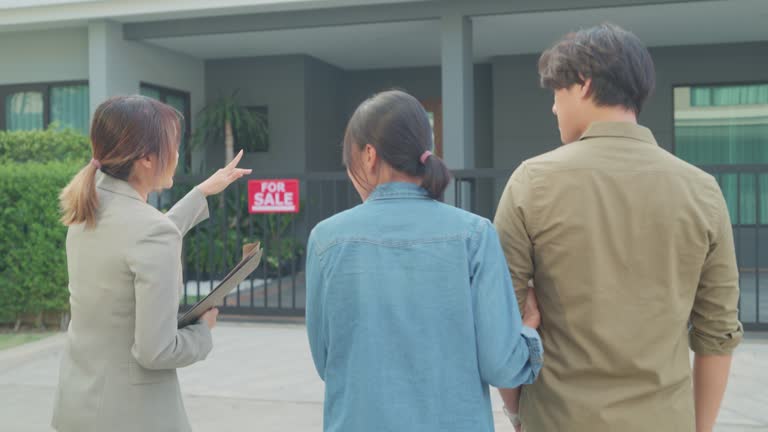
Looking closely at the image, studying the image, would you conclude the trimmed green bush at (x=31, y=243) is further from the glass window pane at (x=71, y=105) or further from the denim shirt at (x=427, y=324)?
the denim shirt at (x=427, y=324)

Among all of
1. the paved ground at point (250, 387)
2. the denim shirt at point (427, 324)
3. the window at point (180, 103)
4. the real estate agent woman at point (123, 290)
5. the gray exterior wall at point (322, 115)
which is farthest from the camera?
the gray exterior wall at point (322, 115)

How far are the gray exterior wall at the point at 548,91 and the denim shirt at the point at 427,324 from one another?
34.5ft

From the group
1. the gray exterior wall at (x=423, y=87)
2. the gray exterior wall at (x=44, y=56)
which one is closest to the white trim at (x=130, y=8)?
the gray exterior wall at (x=44, y=56)

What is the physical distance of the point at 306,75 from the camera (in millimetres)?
12156

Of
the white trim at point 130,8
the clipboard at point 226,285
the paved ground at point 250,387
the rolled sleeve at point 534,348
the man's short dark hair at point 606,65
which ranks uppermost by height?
the white trim at point 130,8

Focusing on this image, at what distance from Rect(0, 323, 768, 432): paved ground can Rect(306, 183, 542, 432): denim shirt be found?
9.26 ft

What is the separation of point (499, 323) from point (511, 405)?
1.21ft

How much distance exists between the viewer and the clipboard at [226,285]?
215 centimetres

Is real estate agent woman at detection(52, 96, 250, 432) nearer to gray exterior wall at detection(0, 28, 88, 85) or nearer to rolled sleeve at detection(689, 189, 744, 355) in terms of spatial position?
rolled sleeve at detection(689, 189, 744, 355)

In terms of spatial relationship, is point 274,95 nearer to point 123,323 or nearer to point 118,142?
point 118,142

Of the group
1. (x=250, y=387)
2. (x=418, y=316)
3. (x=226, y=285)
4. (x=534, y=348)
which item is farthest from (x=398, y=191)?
(x=250, y=387)

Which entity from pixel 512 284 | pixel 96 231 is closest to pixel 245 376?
pixel 96 231

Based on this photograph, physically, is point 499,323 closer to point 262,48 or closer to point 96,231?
point 96,231

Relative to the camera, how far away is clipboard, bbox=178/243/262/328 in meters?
2.15
